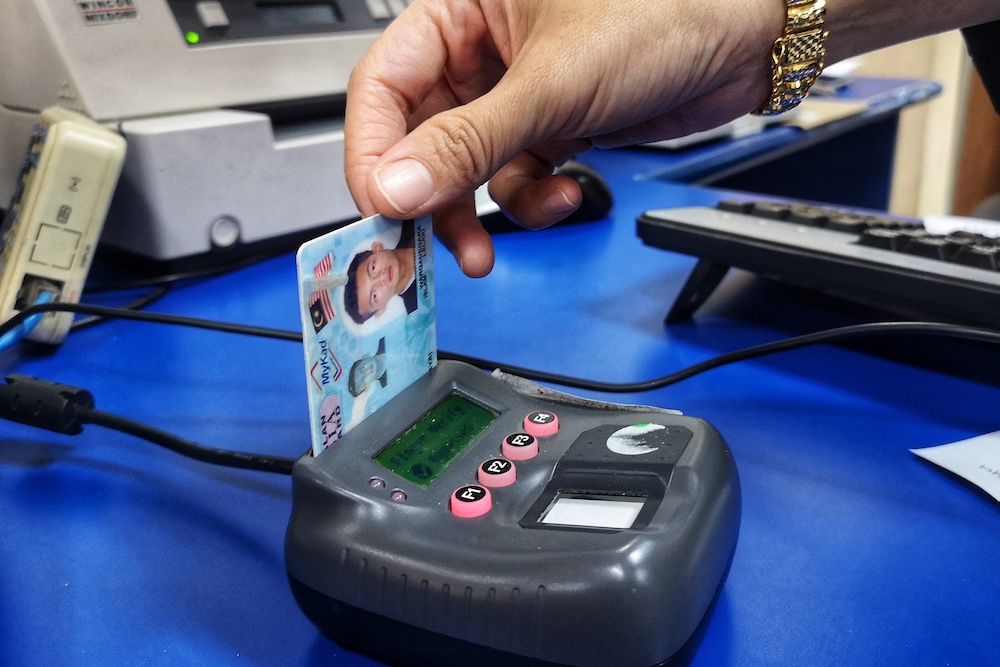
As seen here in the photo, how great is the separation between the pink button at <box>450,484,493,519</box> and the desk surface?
70 mm

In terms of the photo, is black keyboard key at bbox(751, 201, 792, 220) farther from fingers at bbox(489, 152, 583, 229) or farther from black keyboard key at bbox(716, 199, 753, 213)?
fingers at bbox(489, 152, 583, 229)

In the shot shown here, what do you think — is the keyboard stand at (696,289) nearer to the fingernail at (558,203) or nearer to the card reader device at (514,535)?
the fingernail at (558,203)

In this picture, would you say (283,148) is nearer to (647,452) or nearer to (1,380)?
(1,380)

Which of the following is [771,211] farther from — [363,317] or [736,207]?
[363,317]

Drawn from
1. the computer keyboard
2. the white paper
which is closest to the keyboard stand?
the computer keyboard

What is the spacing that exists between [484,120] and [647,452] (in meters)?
0.18

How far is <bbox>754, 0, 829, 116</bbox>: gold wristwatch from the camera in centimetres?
49

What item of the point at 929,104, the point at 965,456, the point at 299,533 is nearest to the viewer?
the point at 299,533

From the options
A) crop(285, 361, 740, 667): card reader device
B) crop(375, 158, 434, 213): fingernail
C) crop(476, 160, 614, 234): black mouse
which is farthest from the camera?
crop(476, 160, 614, 234): black mouse

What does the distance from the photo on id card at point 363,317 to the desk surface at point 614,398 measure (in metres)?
0.08

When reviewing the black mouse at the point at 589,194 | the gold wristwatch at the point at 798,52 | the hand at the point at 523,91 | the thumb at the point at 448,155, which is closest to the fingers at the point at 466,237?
the hand at the point at 523,91

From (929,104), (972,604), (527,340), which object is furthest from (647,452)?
(929,104)

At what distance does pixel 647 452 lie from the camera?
1.15 feet

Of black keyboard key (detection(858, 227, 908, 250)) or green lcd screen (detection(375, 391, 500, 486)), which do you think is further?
black keyboard key (detection(858, 227, 908, 250))
